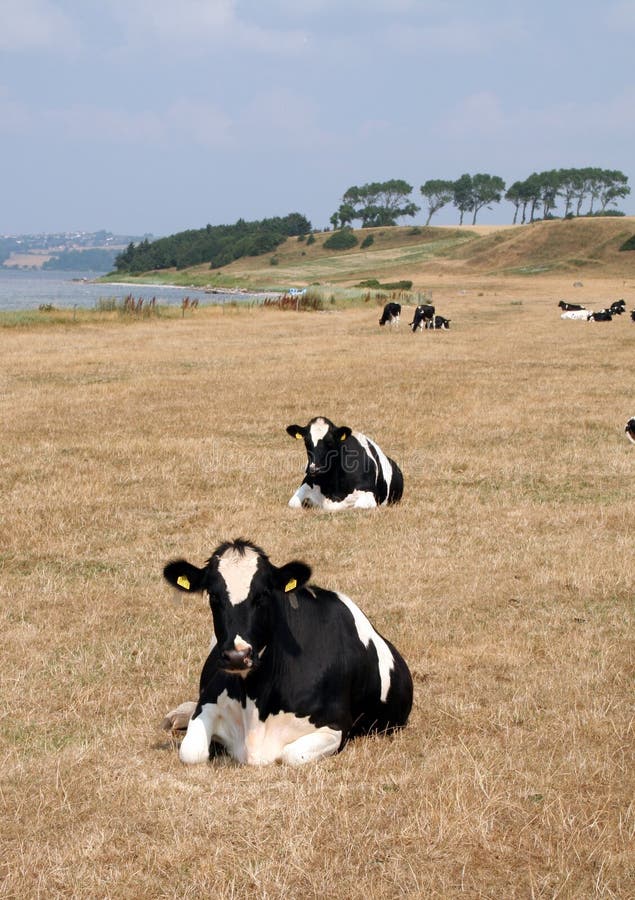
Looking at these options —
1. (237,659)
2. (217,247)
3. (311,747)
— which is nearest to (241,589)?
(237,659)

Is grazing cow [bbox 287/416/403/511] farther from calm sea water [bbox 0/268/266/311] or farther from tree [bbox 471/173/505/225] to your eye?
tree [bbox 471/173/505/225]

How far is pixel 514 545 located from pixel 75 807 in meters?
6.53

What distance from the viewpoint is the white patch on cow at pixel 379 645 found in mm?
6277

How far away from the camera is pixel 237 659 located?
17.5 ft

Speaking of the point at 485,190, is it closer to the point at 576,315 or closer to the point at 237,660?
the point at 576,315

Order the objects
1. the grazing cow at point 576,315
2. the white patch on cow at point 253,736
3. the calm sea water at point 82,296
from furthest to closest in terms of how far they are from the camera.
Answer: the calm sea water at point 82,296, the grazing cow at point 576,315, the white patch on cow at point 253,736

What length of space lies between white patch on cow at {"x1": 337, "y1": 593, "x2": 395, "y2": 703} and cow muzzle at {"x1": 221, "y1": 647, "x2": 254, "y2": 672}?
1.11 meters

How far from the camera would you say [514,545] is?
34.9ft

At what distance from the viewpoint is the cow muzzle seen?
5324mm

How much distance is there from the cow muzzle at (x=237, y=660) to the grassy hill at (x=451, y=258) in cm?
7549

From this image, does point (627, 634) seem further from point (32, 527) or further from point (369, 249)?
point (369, 249)

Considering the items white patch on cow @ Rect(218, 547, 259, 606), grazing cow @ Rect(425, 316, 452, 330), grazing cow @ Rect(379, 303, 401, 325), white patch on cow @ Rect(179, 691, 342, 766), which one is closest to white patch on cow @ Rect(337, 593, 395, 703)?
white patch on cow @ Rect(179, 691, 342, 766)

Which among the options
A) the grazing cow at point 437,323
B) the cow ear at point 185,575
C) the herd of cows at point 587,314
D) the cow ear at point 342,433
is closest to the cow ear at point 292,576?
the cow ear at point 185,575

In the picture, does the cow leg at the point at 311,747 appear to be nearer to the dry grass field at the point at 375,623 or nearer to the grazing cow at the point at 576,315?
the dry grass field at the point at 375,623
